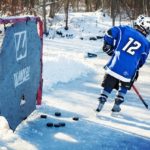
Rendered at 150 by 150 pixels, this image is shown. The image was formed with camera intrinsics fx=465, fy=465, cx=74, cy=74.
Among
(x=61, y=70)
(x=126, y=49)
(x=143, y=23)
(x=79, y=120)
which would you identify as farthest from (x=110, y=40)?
(x=61, y=70)

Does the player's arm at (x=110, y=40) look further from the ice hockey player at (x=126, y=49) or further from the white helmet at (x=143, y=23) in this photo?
the white helmet at (x=143, y=23)

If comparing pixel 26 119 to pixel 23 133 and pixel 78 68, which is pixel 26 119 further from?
pixel 78 68

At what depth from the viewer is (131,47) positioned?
612 centimetres

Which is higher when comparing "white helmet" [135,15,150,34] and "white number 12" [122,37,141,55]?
"white helmet" [135,15,150,34]

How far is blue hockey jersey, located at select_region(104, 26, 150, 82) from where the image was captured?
20.0 feet

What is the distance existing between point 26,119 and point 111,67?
1.35 m

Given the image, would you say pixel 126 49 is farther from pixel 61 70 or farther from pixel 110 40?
pixel 61 70

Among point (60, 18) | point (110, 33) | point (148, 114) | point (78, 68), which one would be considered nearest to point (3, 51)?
point (110, 33)

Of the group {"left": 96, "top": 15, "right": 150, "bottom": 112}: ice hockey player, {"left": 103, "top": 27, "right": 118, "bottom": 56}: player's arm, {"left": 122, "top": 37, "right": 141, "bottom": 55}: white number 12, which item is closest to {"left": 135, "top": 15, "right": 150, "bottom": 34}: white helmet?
{"left": 96, "top": 15, "right": 150, "bottom": 112}: ice hockey player

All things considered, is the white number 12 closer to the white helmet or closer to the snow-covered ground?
the white helmet

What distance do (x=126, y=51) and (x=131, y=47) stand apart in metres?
0.09

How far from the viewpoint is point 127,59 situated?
20.2 ft

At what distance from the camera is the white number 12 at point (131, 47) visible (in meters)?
6.11

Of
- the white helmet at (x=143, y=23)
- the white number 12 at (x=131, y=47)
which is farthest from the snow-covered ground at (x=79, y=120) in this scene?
the white helmet at (x=143, y=23)
